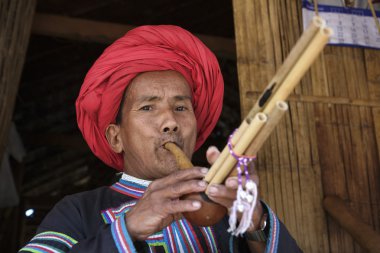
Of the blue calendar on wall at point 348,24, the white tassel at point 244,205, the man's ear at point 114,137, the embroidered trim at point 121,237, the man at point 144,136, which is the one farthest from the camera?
the blue calendar on wall at point 348,24

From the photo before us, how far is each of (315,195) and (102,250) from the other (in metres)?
1.19

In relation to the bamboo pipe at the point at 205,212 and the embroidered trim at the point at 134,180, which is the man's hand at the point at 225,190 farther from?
the embroidered trim at the point at 134,180

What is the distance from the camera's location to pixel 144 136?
4.51ft

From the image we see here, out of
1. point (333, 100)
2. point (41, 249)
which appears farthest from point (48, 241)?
point (333, 100)

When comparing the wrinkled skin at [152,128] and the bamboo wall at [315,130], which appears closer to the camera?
the wrinkled skin at [152,128]

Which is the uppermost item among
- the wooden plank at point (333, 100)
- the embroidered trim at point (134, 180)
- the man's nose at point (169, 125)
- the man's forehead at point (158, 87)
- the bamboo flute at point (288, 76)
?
the wooden plank at point (333, 100)

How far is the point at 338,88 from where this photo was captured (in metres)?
2.17

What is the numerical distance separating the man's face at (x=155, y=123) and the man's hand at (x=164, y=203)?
0.31m

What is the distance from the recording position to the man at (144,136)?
115 cm

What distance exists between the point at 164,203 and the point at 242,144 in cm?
23

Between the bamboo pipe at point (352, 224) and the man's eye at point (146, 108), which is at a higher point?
the man's eye at point (146, 108)

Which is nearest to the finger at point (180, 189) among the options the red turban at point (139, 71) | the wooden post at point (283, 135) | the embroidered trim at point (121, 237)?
the embroidered trim at point (121, 237)

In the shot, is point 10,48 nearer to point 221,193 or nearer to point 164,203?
point 164,203

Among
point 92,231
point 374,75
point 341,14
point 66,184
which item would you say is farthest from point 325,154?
point 66,184
